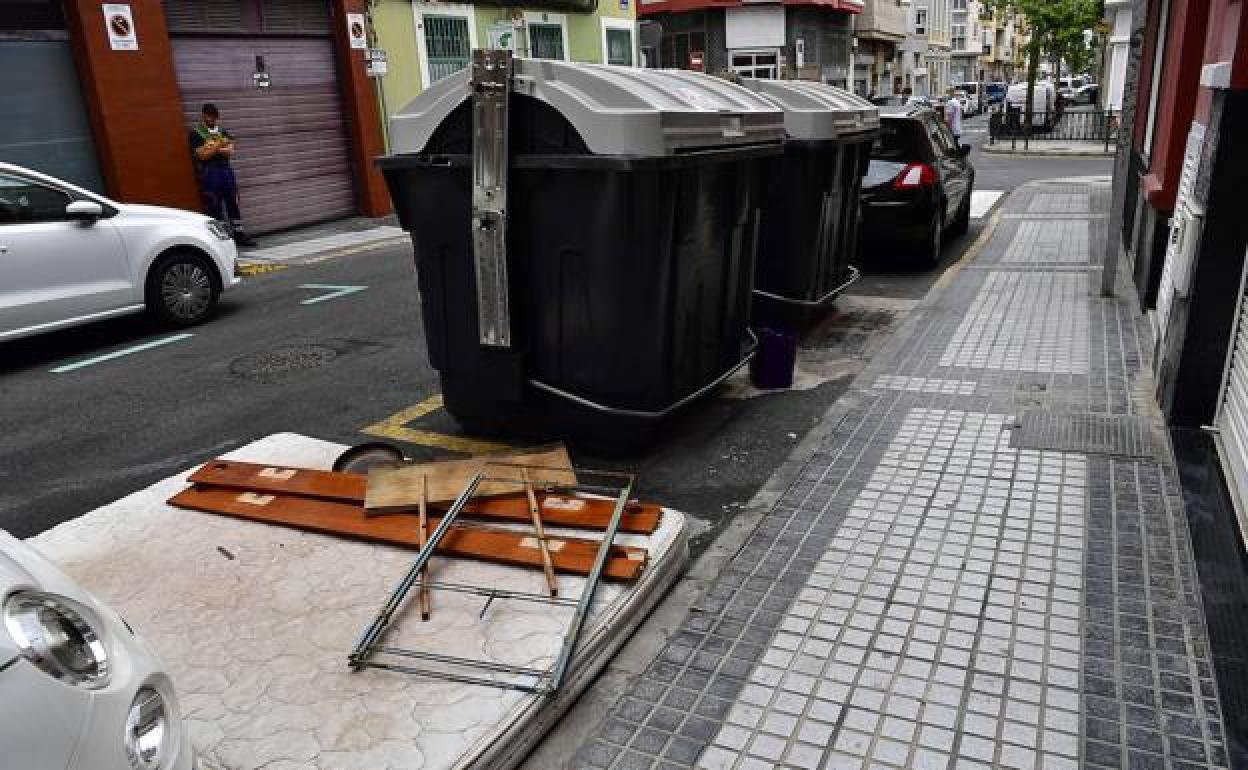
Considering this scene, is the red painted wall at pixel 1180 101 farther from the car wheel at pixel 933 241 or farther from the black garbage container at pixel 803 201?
the car wheel at pixel 933 241

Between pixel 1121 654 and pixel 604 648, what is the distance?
176 cm

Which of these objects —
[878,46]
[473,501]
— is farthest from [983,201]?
[878,46]

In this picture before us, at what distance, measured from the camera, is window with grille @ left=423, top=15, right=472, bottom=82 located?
17531 millimetres

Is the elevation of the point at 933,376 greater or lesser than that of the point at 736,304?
lesser

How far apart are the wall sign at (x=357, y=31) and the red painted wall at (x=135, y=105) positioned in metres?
3.45

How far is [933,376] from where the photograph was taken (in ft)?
20.5

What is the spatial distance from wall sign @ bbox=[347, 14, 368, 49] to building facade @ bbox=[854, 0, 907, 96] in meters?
34.9

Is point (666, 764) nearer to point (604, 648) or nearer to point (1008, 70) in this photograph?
point (604, 648)

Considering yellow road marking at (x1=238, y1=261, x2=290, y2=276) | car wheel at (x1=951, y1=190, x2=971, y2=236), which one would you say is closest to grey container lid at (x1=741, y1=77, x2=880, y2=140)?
car wheel at (x1=951, y1=190, x2=971, y2=236)

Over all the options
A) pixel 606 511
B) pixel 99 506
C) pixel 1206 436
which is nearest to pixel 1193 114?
pixel 1206 436

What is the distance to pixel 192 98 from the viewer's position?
1344 centimetres

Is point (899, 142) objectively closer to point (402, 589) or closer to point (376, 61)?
point (402, 589)

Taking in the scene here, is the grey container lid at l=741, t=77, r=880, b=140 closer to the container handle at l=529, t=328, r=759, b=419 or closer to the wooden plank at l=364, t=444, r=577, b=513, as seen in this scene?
the container handle at l=529, t=328, r=759, b=419

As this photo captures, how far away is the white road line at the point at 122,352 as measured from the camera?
24.7ft
